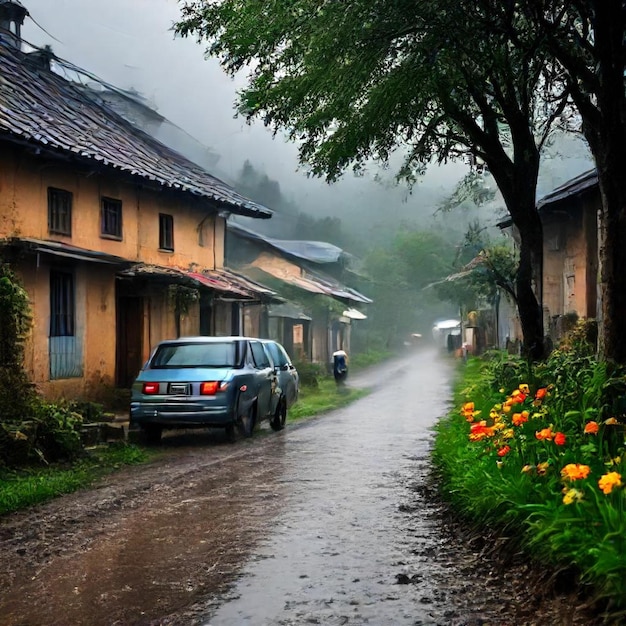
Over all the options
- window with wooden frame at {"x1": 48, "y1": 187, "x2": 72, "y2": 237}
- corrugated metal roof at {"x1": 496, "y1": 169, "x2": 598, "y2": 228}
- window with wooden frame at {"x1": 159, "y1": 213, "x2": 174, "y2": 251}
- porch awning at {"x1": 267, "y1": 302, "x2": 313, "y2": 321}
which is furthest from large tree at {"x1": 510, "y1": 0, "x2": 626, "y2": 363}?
porch awning at {"x1": 267, "y1": 302, "x2": 313, "y2": 321}

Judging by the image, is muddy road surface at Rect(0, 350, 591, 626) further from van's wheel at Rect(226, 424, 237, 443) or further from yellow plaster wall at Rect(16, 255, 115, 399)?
yellow plaster wall at Rect(16, 255, 115, 399)

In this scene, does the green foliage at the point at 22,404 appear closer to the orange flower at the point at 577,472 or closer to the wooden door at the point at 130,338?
the orange flower at the point at 577,472

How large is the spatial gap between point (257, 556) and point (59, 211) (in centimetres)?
1317

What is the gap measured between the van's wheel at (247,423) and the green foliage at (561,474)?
4609 mm

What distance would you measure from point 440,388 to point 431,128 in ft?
51.0

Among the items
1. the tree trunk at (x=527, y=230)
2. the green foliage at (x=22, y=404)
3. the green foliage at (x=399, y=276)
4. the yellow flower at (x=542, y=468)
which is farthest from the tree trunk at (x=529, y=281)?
the green foliage at (x=399, y=276)

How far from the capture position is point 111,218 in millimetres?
19625

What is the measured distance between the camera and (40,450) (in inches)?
404

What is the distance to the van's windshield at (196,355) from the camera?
1365 cm

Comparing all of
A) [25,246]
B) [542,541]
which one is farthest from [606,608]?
[25,246]

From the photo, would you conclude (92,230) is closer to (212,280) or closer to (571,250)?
(212,280)

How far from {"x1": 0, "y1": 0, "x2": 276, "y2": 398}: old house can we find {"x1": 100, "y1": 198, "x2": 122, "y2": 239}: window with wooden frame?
0.03m

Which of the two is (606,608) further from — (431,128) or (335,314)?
(335,314)

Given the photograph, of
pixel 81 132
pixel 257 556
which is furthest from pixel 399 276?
pixel 257 556
